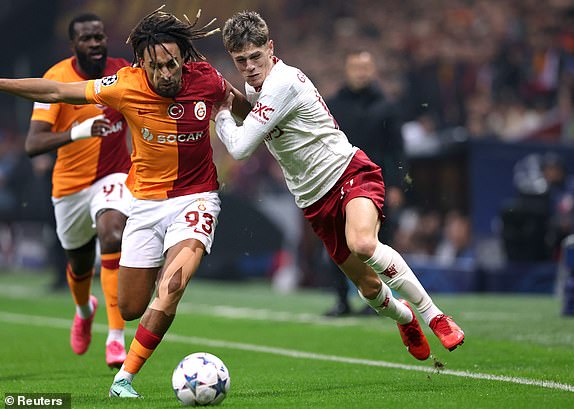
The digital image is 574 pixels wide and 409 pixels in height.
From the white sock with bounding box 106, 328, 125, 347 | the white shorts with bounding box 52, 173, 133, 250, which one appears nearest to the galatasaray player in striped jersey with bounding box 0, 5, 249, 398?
the white sock with bounding box 106, 328, 125, 347

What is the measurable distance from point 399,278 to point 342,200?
60cm

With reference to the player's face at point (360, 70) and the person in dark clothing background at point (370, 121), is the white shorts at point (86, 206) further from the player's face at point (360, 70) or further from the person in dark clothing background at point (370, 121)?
the player's face at point (360, 70)

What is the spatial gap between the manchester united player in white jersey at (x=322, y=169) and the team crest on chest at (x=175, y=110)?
261 millimetres

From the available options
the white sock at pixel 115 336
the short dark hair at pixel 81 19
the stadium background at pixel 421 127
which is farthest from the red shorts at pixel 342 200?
the stadium background at pixel 421 127

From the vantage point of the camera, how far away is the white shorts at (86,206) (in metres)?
8.88

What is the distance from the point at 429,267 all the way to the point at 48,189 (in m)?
5.72

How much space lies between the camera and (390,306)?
7.55 m

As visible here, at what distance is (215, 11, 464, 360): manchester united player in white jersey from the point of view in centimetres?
699

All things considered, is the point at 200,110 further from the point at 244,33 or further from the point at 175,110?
the point at 244,33

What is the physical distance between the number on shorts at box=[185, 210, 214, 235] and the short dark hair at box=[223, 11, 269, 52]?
1000 millimetres

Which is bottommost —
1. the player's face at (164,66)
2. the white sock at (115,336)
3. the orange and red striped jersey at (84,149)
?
the white sock at (115,336)

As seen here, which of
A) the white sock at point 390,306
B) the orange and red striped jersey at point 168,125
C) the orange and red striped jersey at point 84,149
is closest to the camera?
the orange and red striped jersey at point 168,125

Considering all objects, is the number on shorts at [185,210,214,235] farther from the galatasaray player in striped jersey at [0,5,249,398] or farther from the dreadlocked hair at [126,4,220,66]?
the dreadlocked hair at [126,4,220,66]

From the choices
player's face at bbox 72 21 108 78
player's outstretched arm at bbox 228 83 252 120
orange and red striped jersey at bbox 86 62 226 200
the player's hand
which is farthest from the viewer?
player's face at bbox 72 21 108 78
